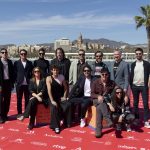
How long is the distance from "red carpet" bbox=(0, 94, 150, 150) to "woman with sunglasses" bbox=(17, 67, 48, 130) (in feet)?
0.92

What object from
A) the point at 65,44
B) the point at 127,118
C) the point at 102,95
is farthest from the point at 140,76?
the point at 65,44

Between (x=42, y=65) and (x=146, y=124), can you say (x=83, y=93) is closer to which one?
(x=42, y=65)

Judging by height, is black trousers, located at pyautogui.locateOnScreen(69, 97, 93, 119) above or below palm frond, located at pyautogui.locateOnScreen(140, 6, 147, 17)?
below

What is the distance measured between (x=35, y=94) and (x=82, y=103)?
93 cm

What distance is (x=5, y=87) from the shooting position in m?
7.16

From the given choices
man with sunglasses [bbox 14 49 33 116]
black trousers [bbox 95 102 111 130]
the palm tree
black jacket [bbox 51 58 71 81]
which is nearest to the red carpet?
black trousers [bbox 95 102 111 130]

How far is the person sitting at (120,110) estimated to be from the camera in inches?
242

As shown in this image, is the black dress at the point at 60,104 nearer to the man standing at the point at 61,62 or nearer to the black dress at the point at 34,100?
the black dress at the point at 34,100

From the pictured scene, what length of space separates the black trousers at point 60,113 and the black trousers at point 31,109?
33 cm

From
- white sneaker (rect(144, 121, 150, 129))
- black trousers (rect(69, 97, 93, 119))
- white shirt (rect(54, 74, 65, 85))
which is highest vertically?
white shirt (rect(54, 74, 65, 85))

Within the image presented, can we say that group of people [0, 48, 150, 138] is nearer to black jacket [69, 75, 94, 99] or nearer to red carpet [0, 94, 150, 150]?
black jacket [69, 75, 94, 99]

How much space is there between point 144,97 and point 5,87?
9.22 ft

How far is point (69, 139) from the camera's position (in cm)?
593

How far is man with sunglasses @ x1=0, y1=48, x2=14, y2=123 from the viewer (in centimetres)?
700
